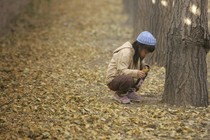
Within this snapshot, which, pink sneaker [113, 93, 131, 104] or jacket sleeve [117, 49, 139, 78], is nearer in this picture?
jacket sleeve [117, 49, 139, 78]

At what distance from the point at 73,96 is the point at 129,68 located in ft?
3.84

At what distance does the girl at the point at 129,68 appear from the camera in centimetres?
727

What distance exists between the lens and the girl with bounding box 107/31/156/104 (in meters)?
7.27

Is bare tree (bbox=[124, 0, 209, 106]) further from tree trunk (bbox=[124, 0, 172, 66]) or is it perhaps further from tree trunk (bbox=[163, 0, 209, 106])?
tree trunk (bbox=[124, 0, 172, 66])

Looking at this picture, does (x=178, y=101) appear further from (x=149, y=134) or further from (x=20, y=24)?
(x=20, y=24)

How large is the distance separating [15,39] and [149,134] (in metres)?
8.37

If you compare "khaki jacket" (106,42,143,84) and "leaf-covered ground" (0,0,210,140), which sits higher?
"khaki jacket" (106,42,143,84)

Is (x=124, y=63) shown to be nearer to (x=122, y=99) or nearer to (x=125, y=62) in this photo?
(x=125, y=62)

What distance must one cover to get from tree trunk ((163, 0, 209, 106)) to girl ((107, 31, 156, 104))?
38 cm

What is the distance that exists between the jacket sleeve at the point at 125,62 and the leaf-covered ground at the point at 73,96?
55 centimetres

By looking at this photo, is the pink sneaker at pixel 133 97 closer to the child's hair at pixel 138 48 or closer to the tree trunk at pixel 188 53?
the child's hair at pixel 138 48

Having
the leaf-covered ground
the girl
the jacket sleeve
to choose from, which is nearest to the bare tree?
the leaf-covered ground

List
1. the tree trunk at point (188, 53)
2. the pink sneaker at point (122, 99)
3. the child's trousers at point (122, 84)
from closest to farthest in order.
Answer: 1. the tree trunk at point (188, 53)
2. the child's trousers at point (122, 84)
3. the pink sneaker at point (122, 99)

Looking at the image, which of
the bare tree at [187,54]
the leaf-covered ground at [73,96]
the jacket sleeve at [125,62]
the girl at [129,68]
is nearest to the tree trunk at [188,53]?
the bare tree at [187,54]
